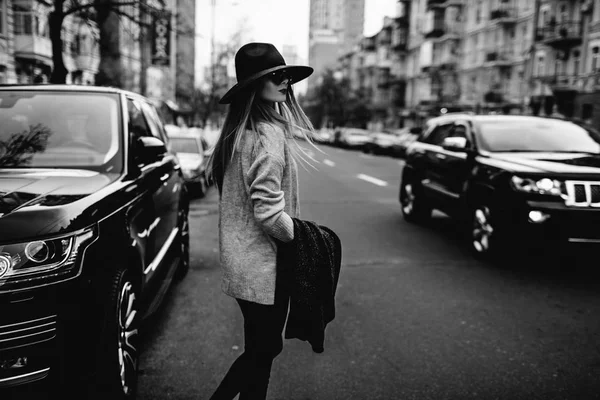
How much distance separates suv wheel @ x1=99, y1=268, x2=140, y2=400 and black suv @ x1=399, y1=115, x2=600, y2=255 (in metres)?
4.40

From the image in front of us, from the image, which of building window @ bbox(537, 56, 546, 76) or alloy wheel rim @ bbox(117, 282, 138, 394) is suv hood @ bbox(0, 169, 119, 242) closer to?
alloy wheel rim @ bbox(117, 282, 138, 394)

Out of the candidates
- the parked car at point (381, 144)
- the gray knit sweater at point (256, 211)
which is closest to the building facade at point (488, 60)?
the parked car at point (381, 144)

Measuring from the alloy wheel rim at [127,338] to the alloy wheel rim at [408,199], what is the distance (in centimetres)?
706

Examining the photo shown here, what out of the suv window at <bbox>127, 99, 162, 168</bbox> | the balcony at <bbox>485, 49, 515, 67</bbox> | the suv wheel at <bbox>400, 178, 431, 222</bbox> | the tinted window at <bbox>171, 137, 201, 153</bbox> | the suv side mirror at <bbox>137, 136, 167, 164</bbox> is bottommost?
the suv wheel at <bbox>400, 178, 431, 222</bbox>

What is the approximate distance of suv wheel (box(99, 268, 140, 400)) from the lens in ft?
9.25

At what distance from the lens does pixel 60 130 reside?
419 centimetres

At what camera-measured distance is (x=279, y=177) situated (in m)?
2.34

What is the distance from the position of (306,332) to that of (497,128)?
246 inches

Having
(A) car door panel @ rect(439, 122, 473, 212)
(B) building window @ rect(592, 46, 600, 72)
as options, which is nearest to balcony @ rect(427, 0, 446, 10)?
(B) building window @ rect(592, 46, 600, 72)

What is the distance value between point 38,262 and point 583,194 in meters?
5.34

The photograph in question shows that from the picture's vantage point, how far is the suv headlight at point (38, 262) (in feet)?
8.00

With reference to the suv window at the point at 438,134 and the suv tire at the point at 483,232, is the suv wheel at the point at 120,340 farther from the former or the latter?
the suv window at the point at 438,134

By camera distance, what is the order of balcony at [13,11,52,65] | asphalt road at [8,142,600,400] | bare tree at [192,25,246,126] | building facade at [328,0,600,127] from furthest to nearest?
bare tree at [192,25,246,126] → building facade at [328,0,600,127] → balcony at [13,11,52,65] → asphalt road at [8,142,600,400]

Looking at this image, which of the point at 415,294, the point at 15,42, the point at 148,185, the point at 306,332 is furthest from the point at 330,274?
the point at 15,42
